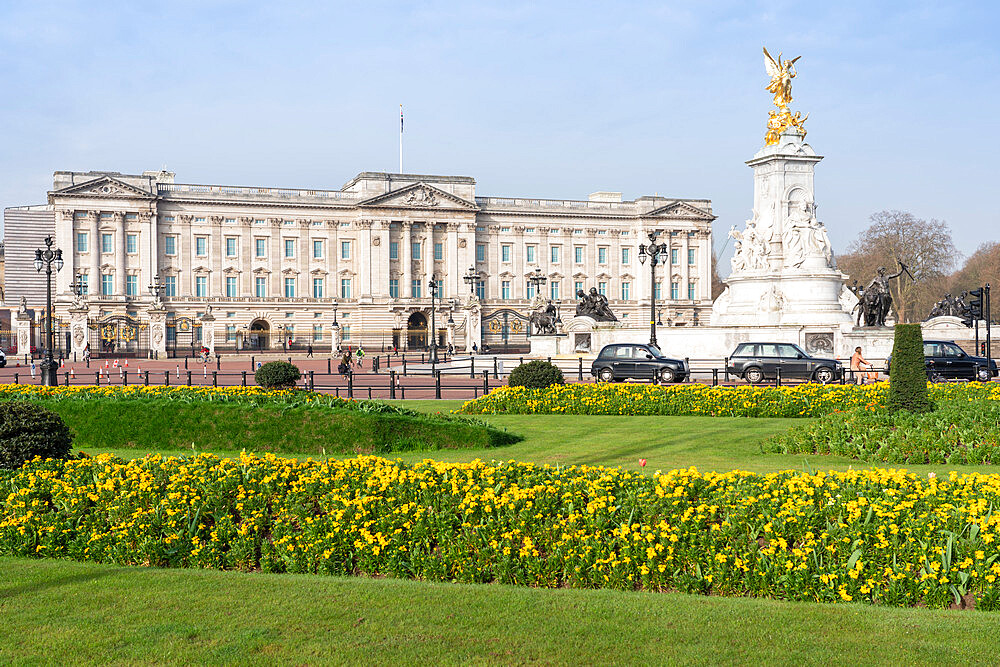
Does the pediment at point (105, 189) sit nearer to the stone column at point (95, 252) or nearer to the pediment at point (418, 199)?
the stone column at point (95, 252)

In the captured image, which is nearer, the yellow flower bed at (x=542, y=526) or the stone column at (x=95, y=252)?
the yellow flower bed at (x=542, y=526)

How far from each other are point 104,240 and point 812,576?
3720 inches

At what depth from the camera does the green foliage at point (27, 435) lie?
10359 millimetres

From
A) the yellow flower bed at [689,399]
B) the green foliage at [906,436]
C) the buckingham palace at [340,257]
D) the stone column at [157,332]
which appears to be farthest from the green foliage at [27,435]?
the buckingham palace at [340,257]

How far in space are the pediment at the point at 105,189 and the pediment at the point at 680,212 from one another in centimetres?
5390

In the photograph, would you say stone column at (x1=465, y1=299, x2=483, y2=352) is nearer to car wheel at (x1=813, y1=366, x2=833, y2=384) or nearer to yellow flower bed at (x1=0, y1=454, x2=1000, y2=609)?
car wheel at (x1=813, y1=366, x2=833, y2=384)

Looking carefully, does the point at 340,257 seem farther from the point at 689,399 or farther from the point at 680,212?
the point at 689,399

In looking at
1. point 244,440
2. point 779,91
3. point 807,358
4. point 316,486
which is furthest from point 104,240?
point 316,486

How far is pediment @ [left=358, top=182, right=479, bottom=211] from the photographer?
98500mm

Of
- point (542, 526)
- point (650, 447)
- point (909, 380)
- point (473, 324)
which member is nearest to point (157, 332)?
point (473, 324)

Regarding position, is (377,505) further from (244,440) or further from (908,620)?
(244,440)

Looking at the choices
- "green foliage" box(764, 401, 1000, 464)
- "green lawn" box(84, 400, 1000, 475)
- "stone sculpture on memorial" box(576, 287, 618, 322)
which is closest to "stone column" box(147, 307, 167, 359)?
"stone sculpture on memorial" box(576, 287, 618, 322)

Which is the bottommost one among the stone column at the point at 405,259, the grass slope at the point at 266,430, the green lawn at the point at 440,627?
the green lawn at the point at 440,627

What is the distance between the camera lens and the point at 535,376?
22141mm
